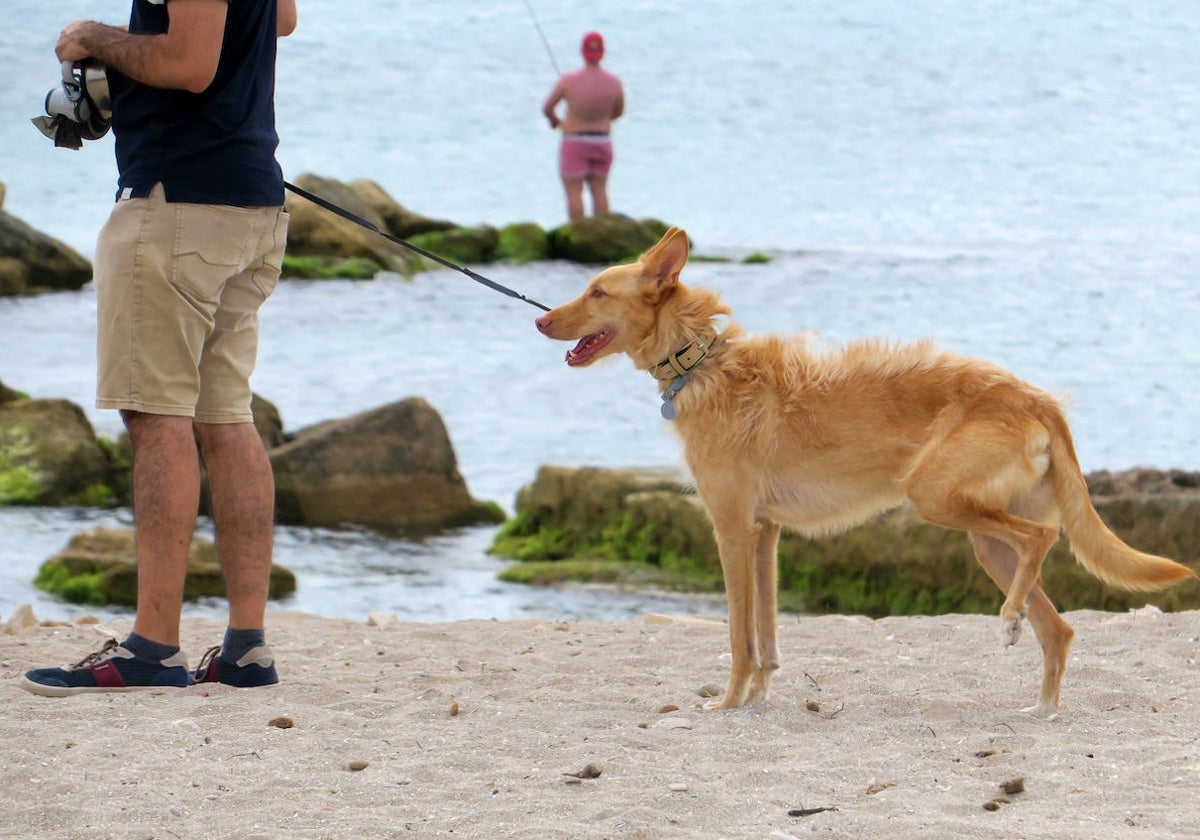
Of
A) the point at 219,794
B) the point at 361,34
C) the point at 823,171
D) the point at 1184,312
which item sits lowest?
the point at 219,794

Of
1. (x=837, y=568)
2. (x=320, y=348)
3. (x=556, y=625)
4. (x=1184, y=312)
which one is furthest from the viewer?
(x=1184, y=312)

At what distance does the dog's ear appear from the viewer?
197 inches

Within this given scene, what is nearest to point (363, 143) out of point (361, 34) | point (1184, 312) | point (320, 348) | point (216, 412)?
point (361, 34)

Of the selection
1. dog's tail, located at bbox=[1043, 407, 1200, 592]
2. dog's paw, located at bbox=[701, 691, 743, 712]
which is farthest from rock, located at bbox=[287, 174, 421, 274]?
dog's tail, located at bbox=[1043, 407, 1200, 592]

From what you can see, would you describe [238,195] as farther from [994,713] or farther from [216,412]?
[994,713]

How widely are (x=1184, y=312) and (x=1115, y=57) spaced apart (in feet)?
78.6

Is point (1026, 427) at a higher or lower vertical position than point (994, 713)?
higher

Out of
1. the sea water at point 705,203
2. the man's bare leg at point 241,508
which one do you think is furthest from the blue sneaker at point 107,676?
the sea water at point 705,203

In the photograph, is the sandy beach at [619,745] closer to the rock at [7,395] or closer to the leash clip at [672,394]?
the leash clip at [672,394]

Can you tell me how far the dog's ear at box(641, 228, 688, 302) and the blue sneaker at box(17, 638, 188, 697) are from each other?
2.02 m

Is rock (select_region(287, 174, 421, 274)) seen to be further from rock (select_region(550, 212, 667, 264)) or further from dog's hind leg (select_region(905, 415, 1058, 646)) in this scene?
dog's hind leg (select_region(905, 415, 1058, 646))

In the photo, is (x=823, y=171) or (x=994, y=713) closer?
(x=994, y=713)

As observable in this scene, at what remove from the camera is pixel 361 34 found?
3597 centimetres

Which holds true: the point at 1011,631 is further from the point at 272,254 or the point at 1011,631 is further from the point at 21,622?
the point at 21,622
